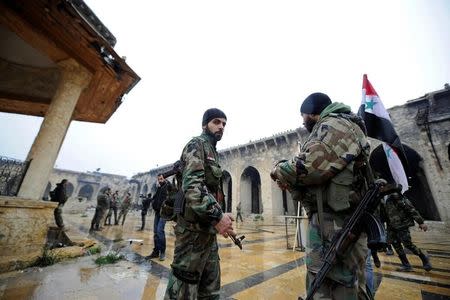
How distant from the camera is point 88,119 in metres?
5.95

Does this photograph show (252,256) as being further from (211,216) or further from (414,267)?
(211,216)

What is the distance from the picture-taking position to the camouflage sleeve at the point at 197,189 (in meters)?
1.44

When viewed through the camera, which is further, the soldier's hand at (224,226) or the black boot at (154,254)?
the black boot at (154,254)

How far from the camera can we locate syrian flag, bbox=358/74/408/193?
4137 millimetres

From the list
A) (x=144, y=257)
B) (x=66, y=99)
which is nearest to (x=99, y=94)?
(x=66, y=99)

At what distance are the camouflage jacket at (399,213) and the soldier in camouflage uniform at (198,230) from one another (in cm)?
375

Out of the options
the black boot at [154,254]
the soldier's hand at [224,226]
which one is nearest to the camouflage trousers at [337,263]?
the soldier's hand at [224,226]

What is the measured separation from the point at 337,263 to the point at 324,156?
0.72 m

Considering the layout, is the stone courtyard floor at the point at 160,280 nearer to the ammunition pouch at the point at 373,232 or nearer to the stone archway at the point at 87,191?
the ammunition pouch at the point at 373,232

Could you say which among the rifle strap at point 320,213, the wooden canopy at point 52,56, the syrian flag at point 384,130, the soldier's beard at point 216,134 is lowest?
the rifle strap at point 320,213

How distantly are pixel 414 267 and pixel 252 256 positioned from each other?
2.99 meters

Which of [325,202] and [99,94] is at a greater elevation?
[99,94]

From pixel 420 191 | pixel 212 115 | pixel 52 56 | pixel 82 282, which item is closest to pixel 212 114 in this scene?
pixel 212 115

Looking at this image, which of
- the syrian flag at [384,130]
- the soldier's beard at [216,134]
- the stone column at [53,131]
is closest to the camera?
the soldier's beard at [216,134]
